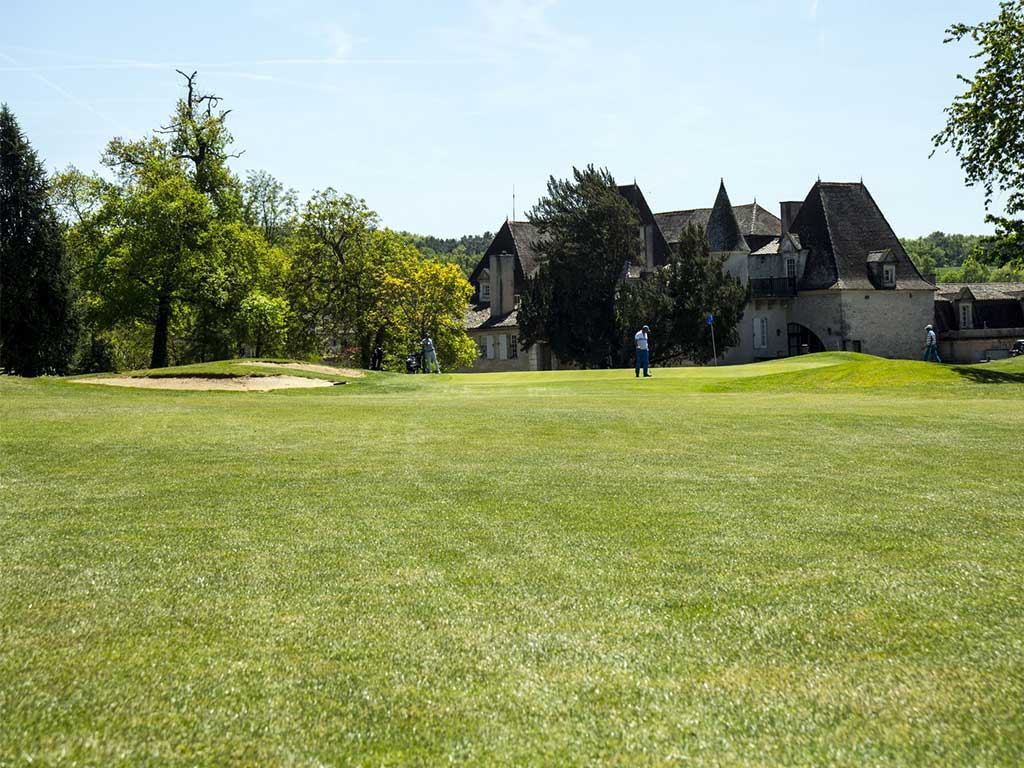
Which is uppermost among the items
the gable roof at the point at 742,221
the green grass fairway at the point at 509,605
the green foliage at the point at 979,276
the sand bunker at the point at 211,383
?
the gable roof at the point at 742,221

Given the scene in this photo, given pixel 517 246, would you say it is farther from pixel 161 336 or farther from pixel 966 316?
pixel 966 316

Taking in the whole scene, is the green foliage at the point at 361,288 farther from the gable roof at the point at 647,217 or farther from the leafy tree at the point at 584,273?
the gable roof at the point at 647,217

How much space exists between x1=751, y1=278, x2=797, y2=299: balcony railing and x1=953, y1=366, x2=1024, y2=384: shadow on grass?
4006cm

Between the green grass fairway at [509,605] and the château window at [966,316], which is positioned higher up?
the château window at [966,316]

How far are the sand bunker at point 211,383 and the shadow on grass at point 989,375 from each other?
20.7 metres

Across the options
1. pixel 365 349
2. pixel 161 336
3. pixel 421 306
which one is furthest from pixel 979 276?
pixel 161 336

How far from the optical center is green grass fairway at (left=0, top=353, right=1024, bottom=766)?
421cm

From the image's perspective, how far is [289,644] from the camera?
213 inches

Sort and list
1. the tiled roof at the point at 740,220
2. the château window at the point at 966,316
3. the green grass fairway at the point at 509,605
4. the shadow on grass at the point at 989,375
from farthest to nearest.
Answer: the château window at the point at 966,316 → the tiled roof at the point at 740,220 → the shadow on grass at the point at 989,375 → the green grass fairway at the point at 509,605

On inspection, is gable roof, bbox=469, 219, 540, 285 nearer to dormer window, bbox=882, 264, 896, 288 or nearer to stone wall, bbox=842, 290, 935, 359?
stone wall, bbox=842, 290, 935, 359

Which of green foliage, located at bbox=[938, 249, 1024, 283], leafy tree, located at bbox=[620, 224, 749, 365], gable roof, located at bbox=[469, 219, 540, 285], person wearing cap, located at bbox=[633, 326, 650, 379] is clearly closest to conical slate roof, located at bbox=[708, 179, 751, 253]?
leafy tree, located at bbox=[620, 224, 749, 365]

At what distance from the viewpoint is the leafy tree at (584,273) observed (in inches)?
2744

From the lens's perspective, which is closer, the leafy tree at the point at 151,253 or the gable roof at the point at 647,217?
the leafy tree at the point at 151,253

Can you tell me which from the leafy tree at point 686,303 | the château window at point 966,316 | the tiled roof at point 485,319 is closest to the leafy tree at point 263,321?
the leafy tree at point 686,303
